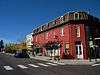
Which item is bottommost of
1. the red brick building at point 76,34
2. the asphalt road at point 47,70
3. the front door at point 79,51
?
the asphalt road at point 47,70

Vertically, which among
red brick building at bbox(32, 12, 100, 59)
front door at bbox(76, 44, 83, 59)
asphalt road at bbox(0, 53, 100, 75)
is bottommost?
asphalt road at bbox(0, 53, 100, 75)

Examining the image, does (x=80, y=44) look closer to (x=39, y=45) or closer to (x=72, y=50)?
(x=72, y=50)

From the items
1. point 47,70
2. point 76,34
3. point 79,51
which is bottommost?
point 47,70

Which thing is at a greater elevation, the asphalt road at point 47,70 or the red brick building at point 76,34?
the red brick building at point 76,34

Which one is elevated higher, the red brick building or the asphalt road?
the red brick building

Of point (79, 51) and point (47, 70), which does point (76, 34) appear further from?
point (47, 70)

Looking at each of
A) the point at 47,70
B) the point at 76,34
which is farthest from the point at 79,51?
the point at 47,70

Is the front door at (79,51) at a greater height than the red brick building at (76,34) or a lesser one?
lesser

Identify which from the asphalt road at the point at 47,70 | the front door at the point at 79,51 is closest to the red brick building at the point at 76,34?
the front door at the point at 79,51

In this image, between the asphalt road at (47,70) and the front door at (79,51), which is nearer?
the asphalt road at (47,70)

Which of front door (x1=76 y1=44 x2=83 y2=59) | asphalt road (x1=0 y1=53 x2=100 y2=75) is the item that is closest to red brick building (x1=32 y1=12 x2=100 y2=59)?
front door (x1=76 y1=44 x2=83 y2=59)

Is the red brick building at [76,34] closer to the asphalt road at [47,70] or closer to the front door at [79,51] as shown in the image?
the front door at [79,51]

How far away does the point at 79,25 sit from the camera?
46.8 metres

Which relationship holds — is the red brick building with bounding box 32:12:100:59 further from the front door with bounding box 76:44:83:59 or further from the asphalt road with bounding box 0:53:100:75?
the asphalt road with bounding box 0:53:100:75
